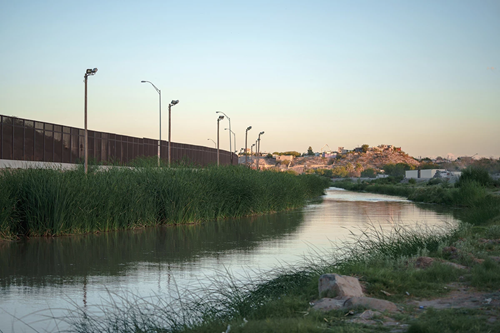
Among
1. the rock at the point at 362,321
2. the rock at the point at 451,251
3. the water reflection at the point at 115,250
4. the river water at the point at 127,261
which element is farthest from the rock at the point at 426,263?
the water reflection at the point at 115,250

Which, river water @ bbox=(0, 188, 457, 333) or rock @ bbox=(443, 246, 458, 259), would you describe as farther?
rock @ bbox=(443, 246, 458, 259)

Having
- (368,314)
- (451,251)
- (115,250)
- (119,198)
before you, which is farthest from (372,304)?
(119,198)

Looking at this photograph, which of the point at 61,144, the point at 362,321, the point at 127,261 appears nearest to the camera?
the point at 362,321

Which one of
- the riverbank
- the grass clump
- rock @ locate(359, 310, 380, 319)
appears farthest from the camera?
rock @ locate(359, 310, 380, 319)

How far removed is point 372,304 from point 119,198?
17540mm

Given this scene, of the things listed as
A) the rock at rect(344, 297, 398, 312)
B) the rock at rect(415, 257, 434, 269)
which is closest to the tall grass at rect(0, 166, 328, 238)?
the rock at rect(415, 257, 434, 269)

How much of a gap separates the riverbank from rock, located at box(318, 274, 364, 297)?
0.94 feet

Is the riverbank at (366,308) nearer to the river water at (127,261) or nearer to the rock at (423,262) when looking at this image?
the rock at (423,262)

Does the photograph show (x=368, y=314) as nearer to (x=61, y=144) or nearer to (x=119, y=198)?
(x=119, y=198)

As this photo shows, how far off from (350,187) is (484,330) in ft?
341

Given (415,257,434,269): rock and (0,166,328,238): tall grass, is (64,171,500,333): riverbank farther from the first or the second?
(0,166,328,238): tall grass

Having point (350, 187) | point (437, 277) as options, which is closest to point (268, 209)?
point (437, 277)

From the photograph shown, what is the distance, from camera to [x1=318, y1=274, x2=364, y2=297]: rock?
28.1 ft

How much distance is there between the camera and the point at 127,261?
53.7ft
